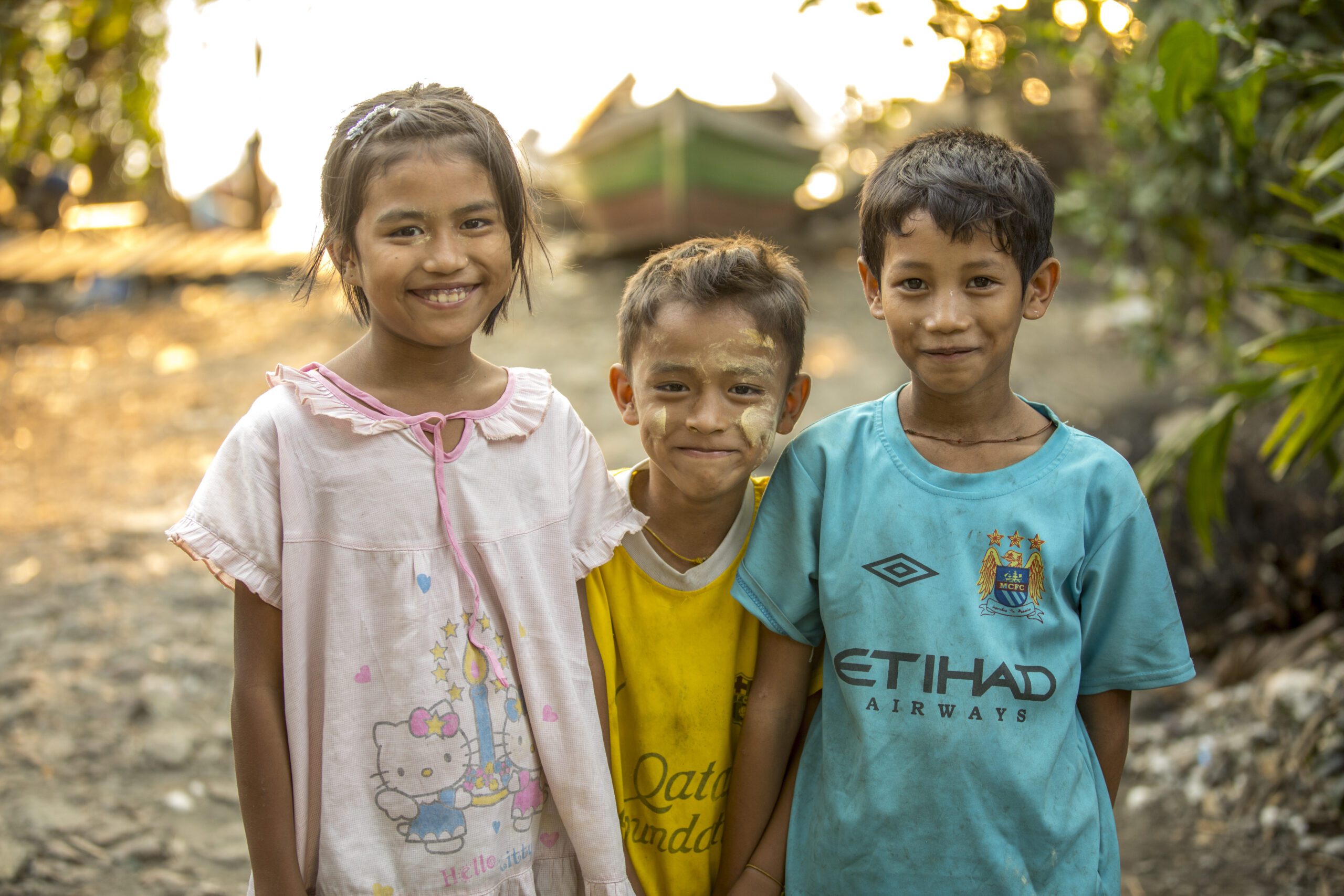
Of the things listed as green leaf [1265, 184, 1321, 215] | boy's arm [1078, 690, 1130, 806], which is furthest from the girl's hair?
green leaf [1265, 184, 1321, 215]

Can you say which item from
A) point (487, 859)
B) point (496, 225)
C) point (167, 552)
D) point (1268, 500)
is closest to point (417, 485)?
point (496, 225)

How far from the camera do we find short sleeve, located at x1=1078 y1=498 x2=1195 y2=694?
156 cm

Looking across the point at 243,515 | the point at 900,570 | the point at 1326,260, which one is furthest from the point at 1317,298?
the point at 243,515

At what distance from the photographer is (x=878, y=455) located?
1.67m

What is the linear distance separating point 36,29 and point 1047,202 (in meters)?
4.22

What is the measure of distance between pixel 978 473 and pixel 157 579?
3.75 metres

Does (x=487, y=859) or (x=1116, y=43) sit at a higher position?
(x=1116, y=43)

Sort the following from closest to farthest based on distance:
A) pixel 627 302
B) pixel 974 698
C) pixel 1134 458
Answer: pixel 974 698
pixel 627 302
pixel 1134 458

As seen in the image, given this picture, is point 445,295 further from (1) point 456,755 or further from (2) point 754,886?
(2) point 754,886

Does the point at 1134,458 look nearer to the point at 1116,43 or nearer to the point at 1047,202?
the point at 1116,43

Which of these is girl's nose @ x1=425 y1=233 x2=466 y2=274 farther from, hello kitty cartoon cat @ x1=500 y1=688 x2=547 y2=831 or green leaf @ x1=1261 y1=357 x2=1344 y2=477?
green leaf @ x1=1261 y1=357 x2=1344 y2=477

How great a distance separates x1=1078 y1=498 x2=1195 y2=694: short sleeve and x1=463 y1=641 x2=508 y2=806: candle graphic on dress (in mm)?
951

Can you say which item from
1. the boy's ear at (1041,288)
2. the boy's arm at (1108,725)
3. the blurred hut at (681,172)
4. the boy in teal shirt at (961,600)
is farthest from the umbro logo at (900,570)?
the blurred hut at (681,172)

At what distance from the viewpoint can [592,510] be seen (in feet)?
5.76
